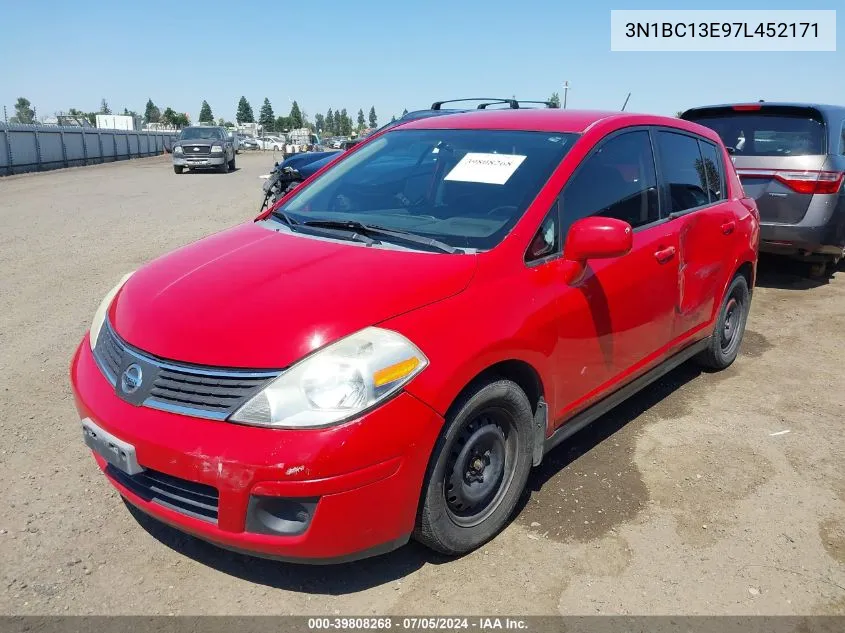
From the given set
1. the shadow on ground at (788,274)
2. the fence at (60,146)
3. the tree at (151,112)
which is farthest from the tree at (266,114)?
the shadow on ground at (788,274)

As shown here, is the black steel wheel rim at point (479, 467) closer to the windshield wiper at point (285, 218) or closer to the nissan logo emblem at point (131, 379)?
the nissan logo emblem at point (131, 379)

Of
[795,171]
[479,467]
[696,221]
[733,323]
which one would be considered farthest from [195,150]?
[479,467]

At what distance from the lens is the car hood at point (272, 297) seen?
2402 millimetres

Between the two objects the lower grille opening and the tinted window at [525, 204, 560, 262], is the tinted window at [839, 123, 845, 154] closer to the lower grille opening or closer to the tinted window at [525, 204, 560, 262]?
the tinted window at [525, 204, 560, 262]

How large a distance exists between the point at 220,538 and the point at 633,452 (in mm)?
2372

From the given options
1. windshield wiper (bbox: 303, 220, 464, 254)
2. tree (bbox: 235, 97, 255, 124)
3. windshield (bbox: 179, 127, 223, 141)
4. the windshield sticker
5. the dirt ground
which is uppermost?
tree (bbox: 235, 97, 255, 124)

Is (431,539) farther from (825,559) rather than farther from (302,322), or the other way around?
(825,559)

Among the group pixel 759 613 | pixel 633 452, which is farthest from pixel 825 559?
pixel 633 452

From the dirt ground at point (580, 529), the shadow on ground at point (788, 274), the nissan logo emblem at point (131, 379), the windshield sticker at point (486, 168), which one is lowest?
the shadow on ground at point (788, 274)

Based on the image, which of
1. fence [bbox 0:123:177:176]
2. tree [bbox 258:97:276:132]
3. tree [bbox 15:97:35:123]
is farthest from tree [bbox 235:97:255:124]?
tree [bbox 15:97:35:123]

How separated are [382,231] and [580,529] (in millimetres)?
1603

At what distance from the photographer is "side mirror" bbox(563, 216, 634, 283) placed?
2.94 metres

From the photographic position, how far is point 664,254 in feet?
Answer: 12.4

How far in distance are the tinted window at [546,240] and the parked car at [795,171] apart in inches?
194
